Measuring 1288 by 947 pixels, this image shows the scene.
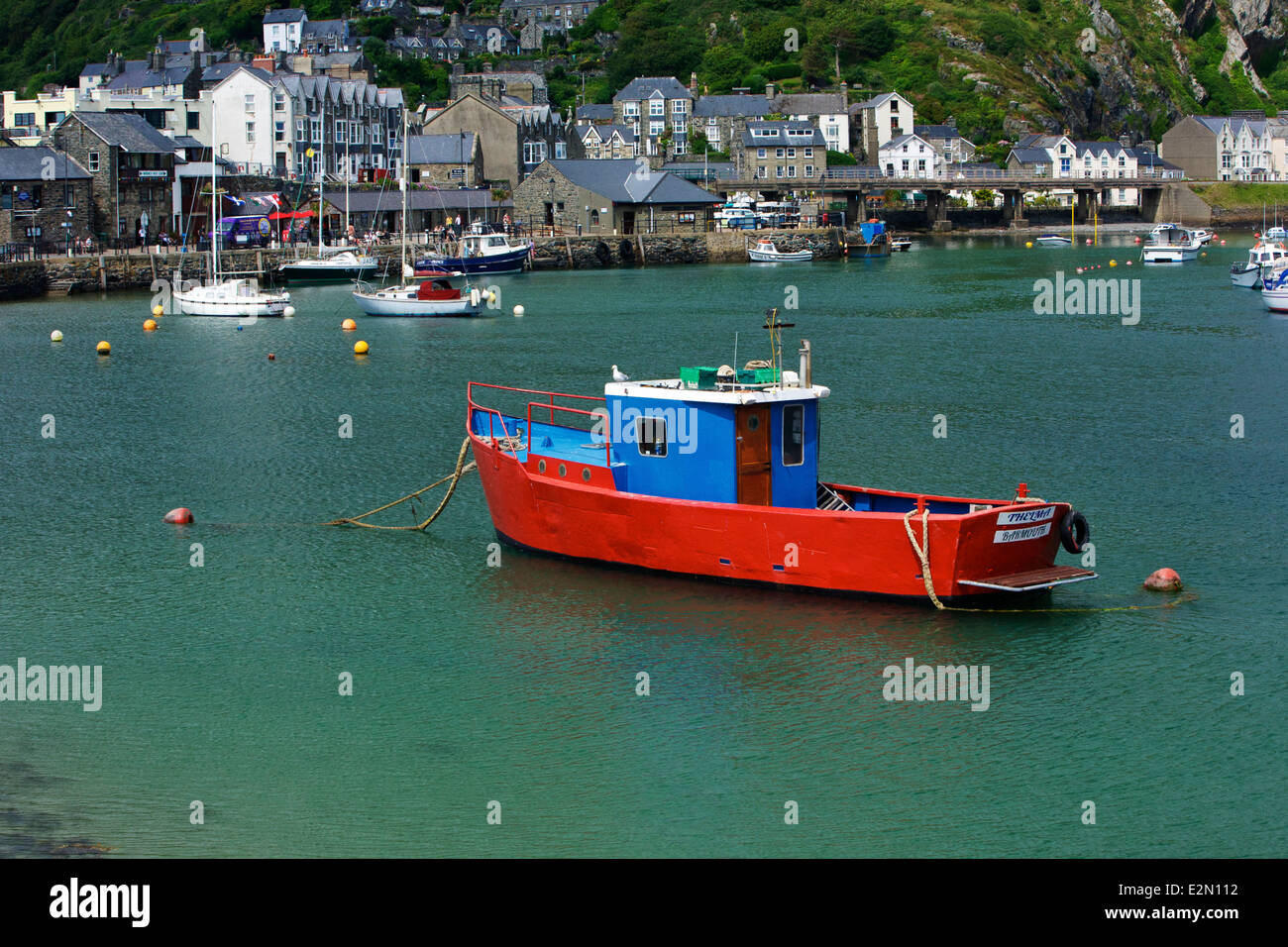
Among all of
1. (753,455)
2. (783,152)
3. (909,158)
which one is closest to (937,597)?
(753,455)

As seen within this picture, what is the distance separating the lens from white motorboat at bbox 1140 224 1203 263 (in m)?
91.4

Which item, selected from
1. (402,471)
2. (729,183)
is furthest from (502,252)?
(402,471)

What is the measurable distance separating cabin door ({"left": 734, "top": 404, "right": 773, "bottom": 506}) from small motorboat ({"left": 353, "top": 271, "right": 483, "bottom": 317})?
43437mm

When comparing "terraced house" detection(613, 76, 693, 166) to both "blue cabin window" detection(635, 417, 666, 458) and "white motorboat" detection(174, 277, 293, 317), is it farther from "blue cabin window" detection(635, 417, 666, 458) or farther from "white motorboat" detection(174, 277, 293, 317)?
"blue cabin window" detection(635, 417, 666, 458)

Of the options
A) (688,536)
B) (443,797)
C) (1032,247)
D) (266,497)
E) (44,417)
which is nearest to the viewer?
(443,797)

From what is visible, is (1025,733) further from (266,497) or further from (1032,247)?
(1032,247)

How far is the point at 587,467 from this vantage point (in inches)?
880

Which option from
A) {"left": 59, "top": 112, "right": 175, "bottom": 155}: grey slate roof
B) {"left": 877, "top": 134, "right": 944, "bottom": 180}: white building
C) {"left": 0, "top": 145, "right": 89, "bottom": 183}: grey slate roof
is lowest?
{"left": 0, "top": 145, "right": 89, "bottom": 183}: grey slate roof

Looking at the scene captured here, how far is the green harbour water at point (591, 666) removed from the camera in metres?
14.9

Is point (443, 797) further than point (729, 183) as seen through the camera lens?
No

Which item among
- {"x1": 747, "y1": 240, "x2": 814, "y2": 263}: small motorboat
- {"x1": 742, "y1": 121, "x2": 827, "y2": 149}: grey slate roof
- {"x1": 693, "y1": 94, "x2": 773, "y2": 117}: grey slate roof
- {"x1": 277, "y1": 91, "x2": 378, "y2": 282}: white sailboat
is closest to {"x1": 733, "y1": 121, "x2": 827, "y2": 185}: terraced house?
{"x1": 742, "y1": 121, "x2": 827, "y2": 149}: grey slate roof
